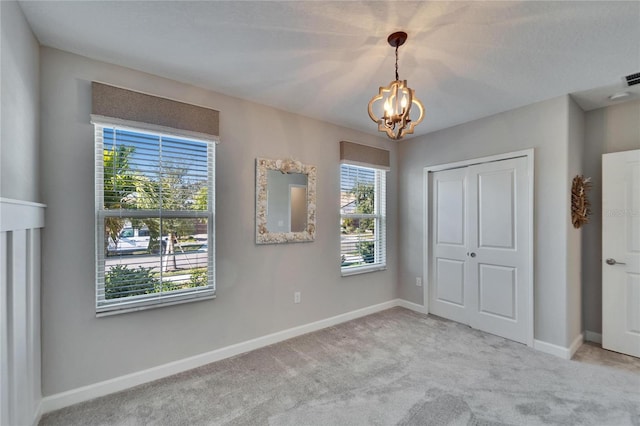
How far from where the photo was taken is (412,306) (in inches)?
163

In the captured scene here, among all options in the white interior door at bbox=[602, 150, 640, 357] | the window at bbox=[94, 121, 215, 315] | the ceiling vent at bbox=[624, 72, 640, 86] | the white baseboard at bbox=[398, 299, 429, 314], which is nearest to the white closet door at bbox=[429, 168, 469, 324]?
the white baseboard at bbox=[398, 299, 429, 314]

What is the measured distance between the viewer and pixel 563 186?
276 centimetres

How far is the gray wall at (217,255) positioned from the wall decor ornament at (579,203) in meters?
2.22

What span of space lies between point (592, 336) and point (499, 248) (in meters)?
1.30

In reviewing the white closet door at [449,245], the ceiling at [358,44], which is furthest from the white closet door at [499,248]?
the ceiling at [358,44]

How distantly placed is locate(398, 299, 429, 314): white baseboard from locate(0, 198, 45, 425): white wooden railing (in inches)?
153

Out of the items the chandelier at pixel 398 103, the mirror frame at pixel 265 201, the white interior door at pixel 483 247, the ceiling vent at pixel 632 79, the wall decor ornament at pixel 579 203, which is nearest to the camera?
the chandelier at pixel 398 103

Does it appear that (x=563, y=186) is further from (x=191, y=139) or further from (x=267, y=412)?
→ (x=191, y=139)

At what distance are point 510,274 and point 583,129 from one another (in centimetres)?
176

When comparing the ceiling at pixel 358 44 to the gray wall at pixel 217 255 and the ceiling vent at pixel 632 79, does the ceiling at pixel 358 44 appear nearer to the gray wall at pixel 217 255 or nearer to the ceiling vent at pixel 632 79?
the ceiling vent at pixel 632 79

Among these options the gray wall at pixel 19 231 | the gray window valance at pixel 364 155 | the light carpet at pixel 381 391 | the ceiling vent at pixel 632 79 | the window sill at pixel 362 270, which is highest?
the ceiling vent at pixel 632 79

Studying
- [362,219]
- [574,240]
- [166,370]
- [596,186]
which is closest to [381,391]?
[166,370]

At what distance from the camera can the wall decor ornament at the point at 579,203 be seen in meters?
2.85

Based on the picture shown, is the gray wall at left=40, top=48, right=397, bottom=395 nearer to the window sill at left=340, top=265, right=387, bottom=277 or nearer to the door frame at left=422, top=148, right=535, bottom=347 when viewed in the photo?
the window sill at left=340, top=265, right=387, bottom=277
